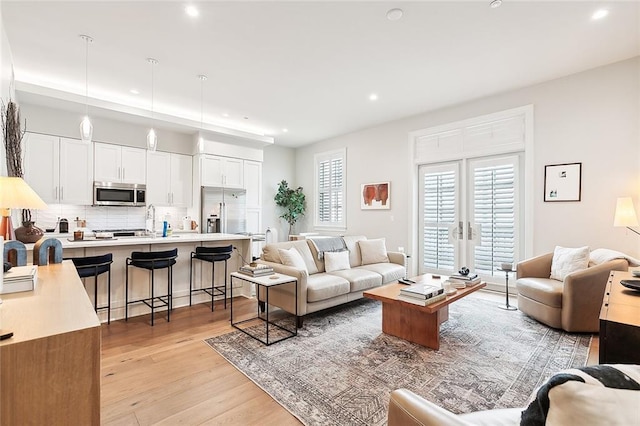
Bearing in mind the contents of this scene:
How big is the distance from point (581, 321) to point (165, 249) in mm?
4782

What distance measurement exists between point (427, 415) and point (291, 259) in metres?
2.83

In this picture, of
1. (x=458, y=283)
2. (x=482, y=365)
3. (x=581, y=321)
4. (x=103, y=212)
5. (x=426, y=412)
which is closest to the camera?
(x=426, y=412)

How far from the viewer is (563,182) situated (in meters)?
4.15

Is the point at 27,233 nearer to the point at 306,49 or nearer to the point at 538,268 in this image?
the point at 306,49

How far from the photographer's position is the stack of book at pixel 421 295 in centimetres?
281

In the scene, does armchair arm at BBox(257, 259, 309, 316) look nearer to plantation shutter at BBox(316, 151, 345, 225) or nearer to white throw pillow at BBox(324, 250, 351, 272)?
white throw pillow at BBox(324, 250, 351, 272)

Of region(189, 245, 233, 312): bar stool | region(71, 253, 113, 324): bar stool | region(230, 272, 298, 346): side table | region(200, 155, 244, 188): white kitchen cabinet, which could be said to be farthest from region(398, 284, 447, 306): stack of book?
region(200, 155, 244, 188): white kitchen cabinet

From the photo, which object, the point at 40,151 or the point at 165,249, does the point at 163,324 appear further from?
the point at 40,151

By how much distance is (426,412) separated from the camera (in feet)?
3.22

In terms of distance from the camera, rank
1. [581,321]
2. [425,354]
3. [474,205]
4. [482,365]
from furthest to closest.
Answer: [474,205] → [581,321] → [425,354] → [482,365]

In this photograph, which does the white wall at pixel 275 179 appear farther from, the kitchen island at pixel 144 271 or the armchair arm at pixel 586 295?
the armchair arm at pixel 586 295

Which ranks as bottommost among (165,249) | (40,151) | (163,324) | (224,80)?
(163,324)

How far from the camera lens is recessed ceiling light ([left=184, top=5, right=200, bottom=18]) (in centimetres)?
275

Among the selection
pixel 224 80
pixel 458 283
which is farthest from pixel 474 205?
pixel 224 80
